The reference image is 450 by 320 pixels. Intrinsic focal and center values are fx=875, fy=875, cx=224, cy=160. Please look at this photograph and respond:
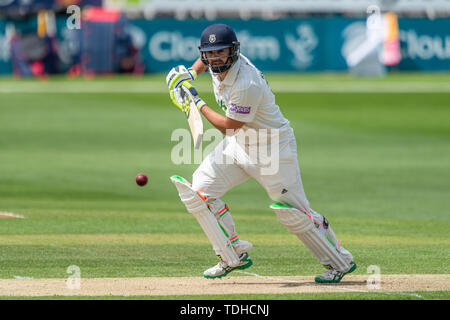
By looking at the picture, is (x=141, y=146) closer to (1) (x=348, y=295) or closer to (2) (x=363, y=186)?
(2) (x=363, y=186)

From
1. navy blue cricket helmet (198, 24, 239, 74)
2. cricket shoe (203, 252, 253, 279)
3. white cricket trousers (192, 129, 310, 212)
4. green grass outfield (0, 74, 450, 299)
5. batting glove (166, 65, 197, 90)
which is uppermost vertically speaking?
navy blue cricket helmet (198, 24, 239, 74)

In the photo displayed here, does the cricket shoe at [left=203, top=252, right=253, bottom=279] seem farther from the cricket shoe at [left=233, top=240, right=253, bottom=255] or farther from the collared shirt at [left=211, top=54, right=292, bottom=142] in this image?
the collared shirt at [left=211, top=54, right=292, bottom=142]

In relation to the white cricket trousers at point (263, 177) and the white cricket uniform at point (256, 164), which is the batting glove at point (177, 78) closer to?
the white cricket uniform at point (256, 164)

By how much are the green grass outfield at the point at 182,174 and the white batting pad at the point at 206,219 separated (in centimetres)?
62

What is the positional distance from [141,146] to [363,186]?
6.26m

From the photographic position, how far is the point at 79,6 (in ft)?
101

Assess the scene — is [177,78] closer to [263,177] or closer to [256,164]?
[256,164]

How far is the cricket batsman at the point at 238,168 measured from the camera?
6918 mm

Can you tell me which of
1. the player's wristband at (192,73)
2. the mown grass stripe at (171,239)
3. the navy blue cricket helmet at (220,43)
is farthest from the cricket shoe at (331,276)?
the mown grass stripe at (171,239)

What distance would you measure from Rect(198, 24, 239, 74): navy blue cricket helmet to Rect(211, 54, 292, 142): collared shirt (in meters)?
0.09

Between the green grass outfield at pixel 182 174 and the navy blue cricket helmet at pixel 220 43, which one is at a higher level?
the navy blue cricket helmet at pixel 220 43

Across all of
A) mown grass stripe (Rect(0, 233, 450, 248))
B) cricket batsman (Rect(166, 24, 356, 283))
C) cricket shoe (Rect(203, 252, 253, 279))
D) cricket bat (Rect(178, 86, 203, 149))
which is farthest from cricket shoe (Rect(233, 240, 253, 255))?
mown grass stripe (Rect(0, 233, 450, 248))

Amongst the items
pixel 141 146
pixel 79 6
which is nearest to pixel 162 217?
pixel 141 146

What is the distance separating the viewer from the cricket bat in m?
7.02
